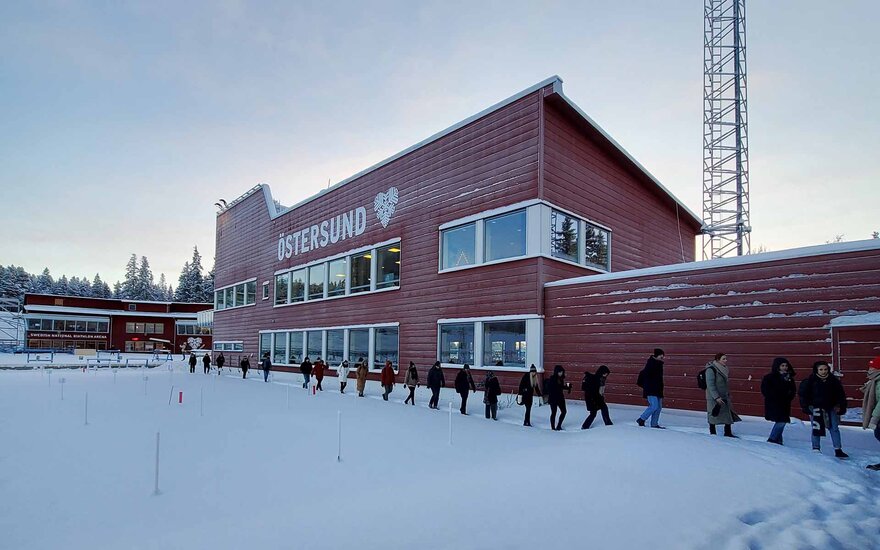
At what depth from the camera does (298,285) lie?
106 feet

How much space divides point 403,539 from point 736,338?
10952mm

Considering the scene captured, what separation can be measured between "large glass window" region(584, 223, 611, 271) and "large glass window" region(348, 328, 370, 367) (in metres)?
11.2

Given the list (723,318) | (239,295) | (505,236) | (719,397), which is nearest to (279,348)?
(239,295)

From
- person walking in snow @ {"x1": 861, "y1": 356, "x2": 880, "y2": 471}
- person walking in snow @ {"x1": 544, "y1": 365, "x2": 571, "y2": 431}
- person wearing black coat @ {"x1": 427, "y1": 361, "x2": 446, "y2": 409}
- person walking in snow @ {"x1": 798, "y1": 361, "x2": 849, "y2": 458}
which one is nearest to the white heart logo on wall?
person wearing black coat @ {"x1": 427, "y1": 361, "x2": 446, "y2": 409}

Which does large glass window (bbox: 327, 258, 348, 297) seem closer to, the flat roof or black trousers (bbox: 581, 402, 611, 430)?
the flat roof

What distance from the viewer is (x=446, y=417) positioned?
602 inches

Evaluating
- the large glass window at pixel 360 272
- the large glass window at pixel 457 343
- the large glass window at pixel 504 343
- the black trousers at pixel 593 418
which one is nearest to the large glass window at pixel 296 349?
the large glass window at pixel 360 272

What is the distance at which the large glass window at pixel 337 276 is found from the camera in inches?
1091

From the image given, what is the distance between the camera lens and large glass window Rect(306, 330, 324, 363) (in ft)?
95.1

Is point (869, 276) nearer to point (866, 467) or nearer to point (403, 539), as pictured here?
point (866, 467)

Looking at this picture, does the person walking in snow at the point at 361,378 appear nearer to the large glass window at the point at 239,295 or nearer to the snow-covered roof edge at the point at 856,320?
the snow-covered roof edge at the point at 856,320

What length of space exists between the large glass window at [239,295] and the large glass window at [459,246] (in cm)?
2402

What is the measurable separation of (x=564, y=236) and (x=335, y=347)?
47.7ft

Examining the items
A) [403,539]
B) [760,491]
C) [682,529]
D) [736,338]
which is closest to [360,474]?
[403,539]
